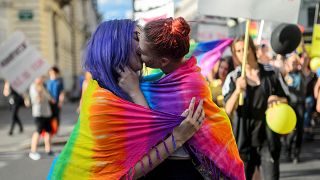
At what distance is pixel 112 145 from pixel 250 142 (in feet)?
8.77

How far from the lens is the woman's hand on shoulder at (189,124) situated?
1.90 meters

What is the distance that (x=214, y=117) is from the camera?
6.43 feet

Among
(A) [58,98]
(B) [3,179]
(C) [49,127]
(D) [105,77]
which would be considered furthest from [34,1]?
(D) [105,77]

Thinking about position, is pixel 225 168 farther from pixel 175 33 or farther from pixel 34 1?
pixel 34 1

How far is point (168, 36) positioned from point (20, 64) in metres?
7.70

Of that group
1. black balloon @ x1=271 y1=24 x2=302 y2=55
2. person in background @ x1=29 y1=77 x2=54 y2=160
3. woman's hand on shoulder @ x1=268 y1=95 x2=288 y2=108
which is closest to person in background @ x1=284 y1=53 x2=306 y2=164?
black balloon @ x1=271 y1=24 x2=302 y2=55

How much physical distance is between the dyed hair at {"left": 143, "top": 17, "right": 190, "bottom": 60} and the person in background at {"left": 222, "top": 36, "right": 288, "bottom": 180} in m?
2.25

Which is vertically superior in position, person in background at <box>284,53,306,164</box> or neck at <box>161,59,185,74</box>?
neck at <box>161,59,185,74</box>

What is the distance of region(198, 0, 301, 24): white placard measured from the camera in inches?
163

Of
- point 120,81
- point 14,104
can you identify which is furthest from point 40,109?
point 120,81

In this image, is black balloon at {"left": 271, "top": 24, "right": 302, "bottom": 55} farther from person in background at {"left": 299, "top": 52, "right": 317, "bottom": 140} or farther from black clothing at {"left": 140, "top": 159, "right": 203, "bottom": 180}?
person in background at {"left": 299, "top": 52, "right": 317, "bottom": 140}

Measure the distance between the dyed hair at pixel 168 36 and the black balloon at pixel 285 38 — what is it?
2.86 metres

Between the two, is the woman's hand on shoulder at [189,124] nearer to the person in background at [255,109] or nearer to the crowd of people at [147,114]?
the crowd of people at [147,114]

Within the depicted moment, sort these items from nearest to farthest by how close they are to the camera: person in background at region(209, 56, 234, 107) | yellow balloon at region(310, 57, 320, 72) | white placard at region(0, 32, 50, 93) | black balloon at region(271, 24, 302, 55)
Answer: black balloon at region(271, 24, 302, 55)
person in background at region(209, 56, 234, 107)
yellow balloon at region(310, 57, 320, 72)
white placard at region(0, 32, 50, 93)
